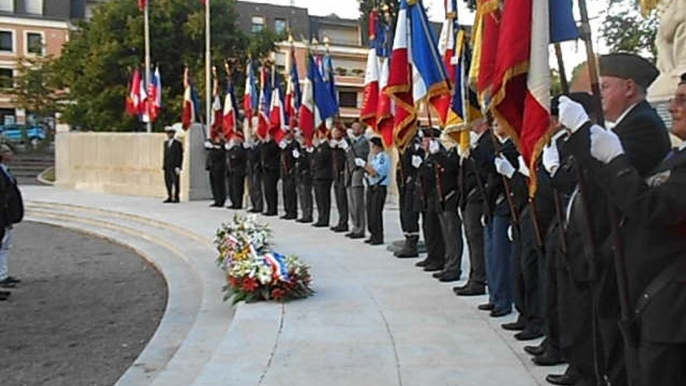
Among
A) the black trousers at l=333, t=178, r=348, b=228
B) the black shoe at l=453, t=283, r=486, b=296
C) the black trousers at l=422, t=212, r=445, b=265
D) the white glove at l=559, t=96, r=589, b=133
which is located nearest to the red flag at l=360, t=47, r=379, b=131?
the black trousers at l=422, t=212, r=445, b=265

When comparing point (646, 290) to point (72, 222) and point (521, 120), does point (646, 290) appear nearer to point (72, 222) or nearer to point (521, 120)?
point (521, 120)

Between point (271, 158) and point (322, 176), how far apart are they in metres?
2.18

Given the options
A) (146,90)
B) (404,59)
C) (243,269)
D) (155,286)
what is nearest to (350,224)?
(155,286)

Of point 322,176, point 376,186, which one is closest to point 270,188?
point 322,176

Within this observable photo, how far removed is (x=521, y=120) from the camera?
4.16 metres

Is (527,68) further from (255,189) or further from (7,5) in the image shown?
(7,5)

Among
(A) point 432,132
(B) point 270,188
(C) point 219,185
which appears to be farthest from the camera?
(C) point 219,185

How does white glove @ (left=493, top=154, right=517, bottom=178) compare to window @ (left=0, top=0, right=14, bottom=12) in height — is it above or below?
below

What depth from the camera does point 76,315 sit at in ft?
26.2

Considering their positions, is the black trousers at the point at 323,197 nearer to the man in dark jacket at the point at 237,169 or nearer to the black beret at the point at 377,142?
the black beret at the point at 377,142

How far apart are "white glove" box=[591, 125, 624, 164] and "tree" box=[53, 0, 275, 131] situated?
29.3 m

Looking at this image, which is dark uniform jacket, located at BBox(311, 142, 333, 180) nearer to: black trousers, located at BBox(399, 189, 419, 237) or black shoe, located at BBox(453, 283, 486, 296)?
black trousers, located at BBox(399, 189, 419, 237)

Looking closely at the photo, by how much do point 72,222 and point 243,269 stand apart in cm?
1090

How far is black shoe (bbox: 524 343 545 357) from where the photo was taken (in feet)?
16.9
